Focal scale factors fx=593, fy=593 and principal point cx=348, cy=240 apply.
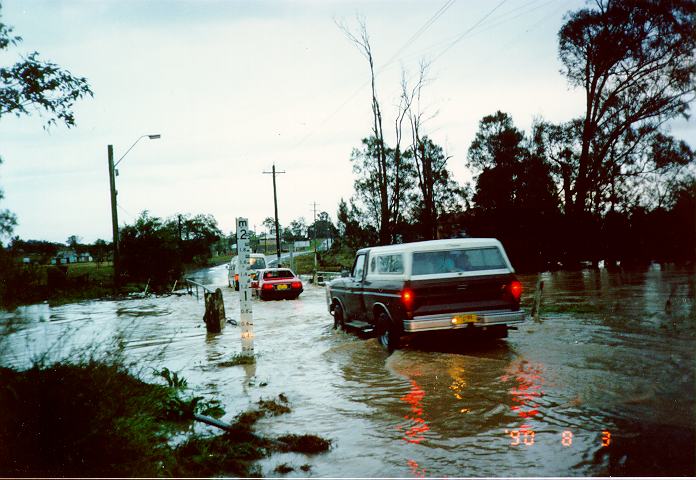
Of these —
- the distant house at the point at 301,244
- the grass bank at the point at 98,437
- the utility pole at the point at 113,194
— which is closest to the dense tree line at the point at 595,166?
the utility pole at the point at 113,194

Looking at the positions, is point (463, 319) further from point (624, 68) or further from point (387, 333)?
point (624, 68)

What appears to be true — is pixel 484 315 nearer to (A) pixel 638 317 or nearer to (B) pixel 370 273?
(B) pixel 370 273

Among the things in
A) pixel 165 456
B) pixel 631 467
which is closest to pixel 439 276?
pixel 631 467

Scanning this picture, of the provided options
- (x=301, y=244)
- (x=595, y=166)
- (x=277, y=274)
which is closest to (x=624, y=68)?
(x=595, y=166)

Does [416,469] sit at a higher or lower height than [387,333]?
lower

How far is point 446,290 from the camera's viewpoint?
31.7 feet

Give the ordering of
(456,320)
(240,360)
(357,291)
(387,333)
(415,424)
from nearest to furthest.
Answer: (415,424) < (456,320) < (387,333) < (240,360) < (357,291)

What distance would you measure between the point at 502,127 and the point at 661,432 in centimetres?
4137

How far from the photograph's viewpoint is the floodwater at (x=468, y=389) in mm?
5082

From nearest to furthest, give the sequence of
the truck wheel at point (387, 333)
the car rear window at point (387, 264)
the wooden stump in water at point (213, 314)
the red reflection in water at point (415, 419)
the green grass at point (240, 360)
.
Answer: the red reflection in water at point (415, 419) → the truck wheel at point (387, 333) → the car rear window at point (387, 264) → the green grass at point (240, 360) → the wooden stump in water at point (213, 314)

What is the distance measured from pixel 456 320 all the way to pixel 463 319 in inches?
4.7

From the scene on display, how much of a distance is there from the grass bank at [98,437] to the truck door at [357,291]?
20.4ft

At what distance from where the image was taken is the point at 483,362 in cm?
909

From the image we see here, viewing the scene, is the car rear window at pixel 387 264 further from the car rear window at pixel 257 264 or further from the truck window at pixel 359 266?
the car rear window at pixel 257 264
